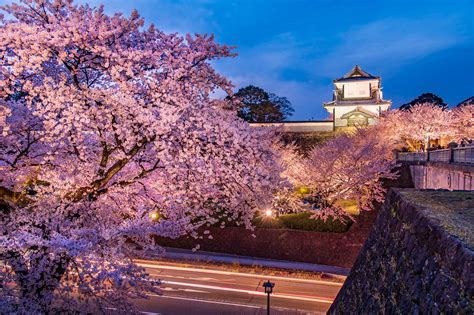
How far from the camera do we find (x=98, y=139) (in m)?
7.69

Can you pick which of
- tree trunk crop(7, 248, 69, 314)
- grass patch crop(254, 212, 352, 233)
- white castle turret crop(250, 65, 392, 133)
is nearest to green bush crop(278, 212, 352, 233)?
grass patch crop(254, 212, 352, 233)

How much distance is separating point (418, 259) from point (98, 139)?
6.53 m

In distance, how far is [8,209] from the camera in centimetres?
787

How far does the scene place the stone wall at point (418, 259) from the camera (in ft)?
9.33

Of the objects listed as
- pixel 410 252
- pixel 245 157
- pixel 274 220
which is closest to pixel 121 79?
pixel 245 157

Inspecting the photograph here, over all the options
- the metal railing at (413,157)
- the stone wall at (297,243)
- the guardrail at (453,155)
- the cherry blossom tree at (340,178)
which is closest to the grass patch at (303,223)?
the stone wall at (297,243)

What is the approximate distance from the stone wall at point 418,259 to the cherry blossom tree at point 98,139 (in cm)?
304

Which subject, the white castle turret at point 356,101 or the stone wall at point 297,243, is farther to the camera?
the white castle turret at point 356,101

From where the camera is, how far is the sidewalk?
62.7ft

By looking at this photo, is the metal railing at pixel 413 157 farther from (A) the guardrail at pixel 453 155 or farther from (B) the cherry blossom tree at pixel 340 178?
(B) the cherry blossom tree at pixel 340 178

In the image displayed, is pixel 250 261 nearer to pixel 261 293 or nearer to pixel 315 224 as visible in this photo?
pixel 315 224

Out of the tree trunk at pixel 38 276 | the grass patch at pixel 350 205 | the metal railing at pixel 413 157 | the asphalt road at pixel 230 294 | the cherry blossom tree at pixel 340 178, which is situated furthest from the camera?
the grass patch at pixel 350 205

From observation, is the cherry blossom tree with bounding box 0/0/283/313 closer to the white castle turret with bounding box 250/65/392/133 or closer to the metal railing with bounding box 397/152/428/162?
the metal railing with bounding box 397/152/428/162

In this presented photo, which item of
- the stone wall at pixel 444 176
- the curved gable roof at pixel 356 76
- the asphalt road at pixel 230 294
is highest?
the curved gable roof at pixel 356 76
